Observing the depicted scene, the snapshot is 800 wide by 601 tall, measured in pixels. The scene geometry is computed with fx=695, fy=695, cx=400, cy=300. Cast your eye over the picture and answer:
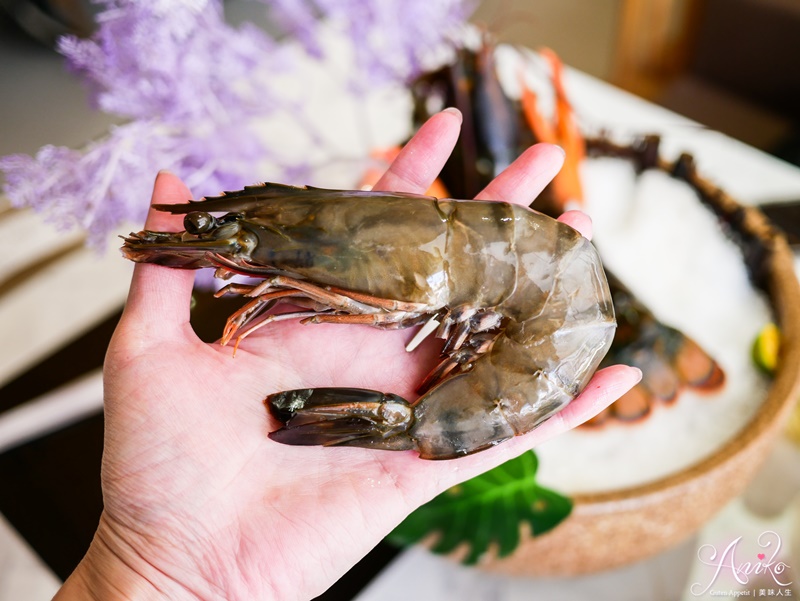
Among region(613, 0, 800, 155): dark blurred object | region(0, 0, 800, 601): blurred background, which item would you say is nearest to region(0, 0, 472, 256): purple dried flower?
region(0, 0, 800, 601): blurred background

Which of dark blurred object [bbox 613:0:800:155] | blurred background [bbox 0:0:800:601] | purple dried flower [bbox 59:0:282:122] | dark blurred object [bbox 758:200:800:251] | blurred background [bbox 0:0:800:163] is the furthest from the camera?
dark blurred object [bbox 613:0:800:155]

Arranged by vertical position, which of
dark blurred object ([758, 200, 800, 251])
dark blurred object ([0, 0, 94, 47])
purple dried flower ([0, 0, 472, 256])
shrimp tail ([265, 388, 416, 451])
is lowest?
dark blurred object ([758, 200, 800, 251])

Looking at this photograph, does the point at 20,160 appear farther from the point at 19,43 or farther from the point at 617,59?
the point at 617,59

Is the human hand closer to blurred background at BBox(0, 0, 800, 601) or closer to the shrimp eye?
the shrimp eye

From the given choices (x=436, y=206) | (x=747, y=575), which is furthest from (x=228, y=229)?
(x=747, y=575)

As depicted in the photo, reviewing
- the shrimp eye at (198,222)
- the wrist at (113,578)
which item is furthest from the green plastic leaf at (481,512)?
the shrimp eye at (198,222)

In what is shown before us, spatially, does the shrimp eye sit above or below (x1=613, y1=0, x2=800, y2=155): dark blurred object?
above

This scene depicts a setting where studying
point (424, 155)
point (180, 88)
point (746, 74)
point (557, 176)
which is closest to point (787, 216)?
point (557, 176)

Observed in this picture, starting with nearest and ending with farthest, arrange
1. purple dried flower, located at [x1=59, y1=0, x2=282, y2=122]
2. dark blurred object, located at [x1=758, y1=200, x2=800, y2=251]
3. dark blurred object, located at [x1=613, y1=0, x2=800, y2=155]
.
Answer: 1. purple dried flower, located at [x1=59, y1=0, x2=282, y2=122]
2. dark blurred object, located at [x1=758, y1=200, x2=800, y2=251]
3. dark blurred object, located at [x1=613, y1=0, x2=800, y2=155]

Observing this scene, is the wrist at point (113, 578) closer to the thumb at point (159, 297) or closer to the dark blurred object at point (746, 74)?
the thumb at point (159, 297)
